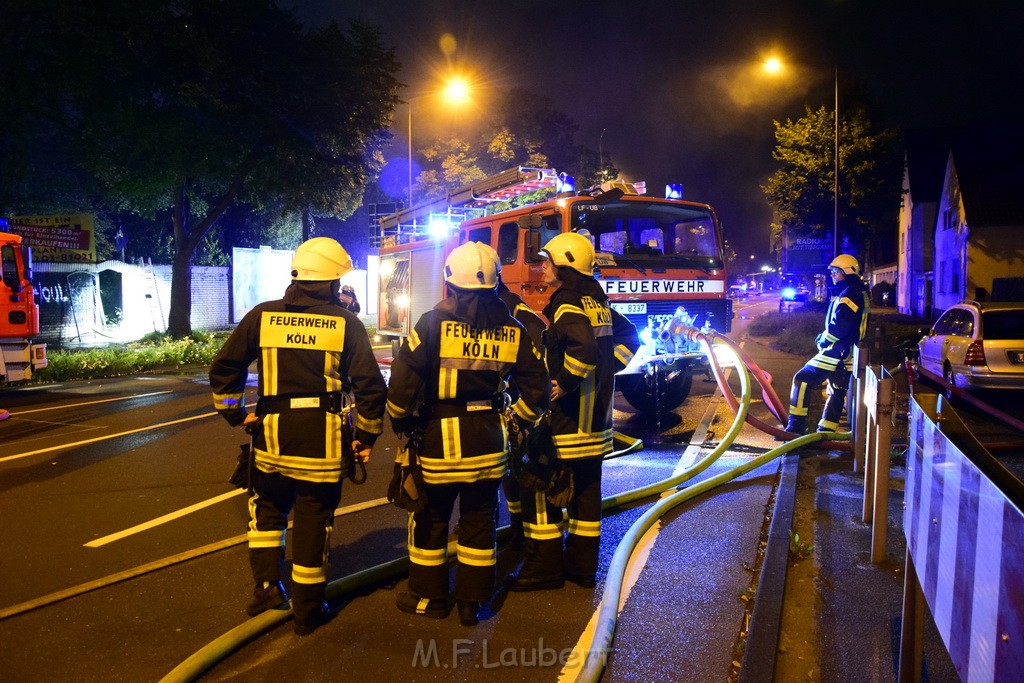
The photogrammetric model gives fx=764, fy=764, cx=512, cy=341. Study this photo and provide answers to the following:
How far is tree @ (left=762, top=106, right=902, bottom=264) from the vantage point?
99.8 feet

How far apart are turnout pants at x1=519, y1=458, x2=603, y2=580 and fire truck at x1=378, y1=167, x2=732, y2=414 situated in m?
4.06

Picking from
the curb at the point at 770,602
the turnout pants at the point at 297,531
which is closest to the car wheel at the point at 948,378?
the curb at the point at 770,602

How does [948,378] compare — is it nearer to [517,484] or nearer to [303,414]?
[517,484]

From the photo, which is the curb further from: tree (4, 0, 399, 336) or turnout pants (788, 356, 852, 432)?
tree (4, 0, 399, 336)

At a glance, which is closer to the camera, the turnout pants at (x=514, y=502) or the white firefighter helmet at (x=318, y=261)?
the white firefighter helmet at (x=318, y=261)

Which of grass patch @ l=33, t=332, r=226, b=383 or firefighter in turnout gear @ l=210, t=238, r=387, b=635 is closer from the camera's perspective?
firefighter in turnout gear @ l=210, t=238, r=387, b=635

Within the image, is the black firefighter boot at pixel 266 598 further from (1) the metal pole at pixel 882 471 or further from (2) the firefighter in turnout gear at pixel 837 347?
(2) the firefighter in turnout gear at pixel 837 347

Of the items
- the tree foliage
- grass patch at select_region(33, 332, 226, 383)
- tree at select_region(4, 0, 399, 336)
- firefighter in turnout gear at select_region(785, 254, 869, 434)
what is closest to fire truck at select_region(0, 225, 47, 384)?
grass patch at select_region(33, 332, 226, 383)

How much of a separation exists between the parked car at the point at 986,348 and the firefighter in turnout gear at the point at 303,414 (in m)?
8.75

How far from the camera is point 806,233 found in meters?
33.1

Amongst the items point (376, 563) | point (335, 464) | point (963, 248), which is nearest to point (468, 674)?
point (335, 464)

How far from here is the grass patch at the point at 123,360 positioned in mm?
13539

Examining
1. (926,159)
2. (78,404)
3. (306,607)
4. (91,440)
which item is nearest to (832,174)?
(926,159)

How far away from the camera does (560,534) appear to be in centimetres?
411
